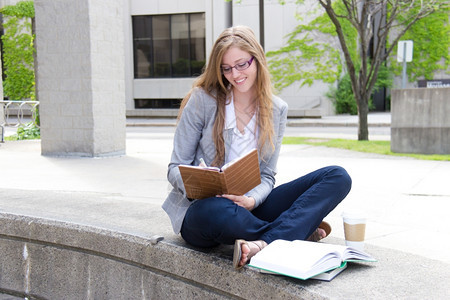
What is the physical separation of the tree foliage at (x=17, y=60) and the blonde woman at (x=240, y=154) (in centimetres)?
2586

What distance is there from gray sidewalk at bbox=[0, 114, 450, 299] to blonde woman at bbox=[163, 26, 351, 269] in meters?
0.44

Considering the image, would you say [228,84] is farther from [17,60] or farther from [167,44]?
[17,60]

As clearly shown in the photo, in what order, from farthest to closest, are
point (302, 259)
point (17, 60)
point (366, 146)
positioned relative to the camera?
1. point (17, 60)
2. point (366, 146)
3. point (302, 259)

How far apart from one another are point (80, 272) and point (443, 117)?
8.04 metres

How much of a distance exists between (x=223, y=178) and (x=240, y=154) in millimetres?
553

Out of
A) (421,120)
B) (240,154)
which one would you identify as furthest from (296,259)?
(421,120)

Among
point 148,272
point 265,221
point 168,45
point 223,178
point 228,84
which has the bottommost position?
point 148,272

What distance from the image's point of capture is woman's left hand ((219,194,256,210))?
2.97 metres

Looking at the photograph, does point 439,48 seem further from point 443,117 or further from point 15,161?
point 15,161

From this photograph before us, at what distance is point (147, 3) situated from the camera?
87.9 ft

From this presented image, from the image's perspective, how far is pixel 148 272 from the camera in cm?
346

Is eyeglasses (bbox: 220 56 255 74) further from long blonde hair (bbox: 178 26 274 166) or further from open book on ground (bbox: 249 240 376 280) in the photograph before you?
open book on ground (bbox: 249 240 376 280)

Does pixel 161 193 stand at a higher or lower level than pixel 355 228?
lower

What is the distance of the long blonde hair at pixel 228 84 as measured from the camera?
310cm
